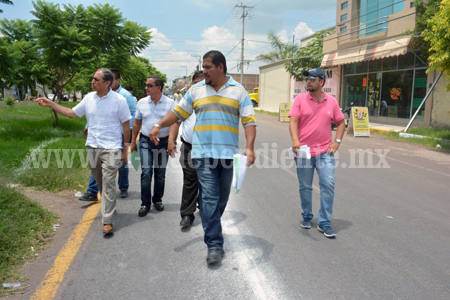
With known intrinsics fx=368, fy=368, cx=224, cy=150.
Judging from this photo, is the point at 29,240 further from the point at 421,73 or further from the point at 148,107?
the point at 421,73

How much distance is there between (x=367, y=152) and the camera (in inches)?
432

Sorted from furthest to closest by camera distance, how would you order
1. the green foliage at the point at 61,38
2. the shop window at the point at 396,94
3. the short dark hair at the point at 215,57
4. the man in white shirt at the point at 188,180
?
the shop window at the point at 396,94, the green foliage at the point at 61,38, the man in white shirt at the point at 188,180, the short dark hair at the point at 215,57

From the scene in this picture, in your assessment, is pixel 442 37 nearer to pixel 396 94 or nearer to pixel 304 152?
pixel 396 94

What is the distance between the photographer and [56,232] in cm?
436

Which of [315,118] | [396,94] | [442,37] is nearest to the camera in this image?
[315,118]

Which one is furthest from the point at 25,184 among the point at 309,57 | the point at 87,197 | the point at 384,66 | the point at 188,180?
the point at 309,57

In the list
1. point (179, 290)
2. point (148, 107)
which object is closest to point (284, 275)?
point (179, 290)

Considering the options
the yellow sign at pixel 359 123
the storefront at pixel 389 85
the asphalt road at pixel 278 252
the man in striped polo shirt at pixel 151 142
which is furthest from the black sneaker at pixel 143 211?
the storefront at pixel 389 85

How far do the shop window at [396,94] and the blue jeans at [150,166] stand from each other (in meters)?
16.6

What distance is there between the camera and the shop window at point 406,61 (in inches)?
711

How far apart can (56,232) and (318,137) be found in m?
3.29

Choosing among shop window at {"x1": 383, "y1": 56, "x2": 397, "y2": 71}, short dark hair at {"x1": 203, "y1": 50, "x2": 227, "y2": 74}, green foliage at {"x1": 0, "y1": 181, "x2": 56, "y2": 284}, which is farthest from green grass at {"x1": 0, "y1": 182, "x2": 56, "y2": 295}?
shop window at {"x1": 383, "y1": 56, "x2": 397, "y2": 71}

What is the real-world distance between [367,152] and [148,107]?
7.92 m

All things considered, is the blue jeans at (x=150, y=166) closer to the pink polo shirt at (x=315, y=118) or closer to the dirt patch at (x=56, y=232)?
the dirt patch at (x=56, y=232)
